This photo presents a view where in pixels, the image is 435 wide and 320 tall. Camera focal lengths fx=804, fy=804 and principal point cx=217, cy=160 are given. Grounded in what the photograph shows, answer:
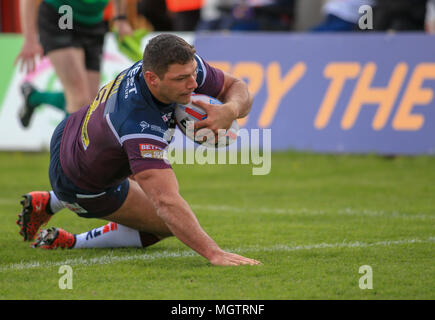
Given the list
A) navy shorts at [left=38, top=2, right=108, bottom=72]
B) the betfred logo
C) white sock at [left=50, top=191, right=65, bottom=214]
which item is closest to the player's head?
the betfred logo

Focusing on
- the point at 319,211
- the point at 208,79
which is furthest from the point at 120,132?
the point at 319,211

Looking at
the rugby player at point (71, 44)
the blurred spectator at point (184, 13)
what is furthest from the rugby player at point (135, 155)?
the blurred spectator at point (184, 13)

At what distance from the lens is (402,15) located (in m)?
11.2

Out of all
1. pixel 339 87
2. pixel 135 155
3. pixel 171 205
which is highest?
pixel 135 155

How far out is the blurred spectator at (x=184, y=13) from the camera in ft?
49.8

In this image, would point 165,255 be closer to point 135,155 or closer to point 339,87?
point 135,155

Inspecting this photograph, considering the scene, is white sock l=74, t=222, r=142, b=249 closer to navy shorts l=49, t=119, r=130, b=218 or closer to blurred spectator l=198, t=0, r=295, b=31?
navy shorts l=49, t=119, r=130, b=218

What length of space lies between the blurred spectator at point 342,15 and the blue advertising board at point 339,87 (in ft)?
2.03

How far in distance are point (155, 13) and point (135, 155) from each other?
1110 centimetres

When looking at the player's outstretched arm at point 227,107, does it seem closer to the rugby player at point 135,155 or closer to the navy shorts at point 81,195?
the rugby player at point 135,155

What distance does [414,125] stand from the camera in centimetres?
1035

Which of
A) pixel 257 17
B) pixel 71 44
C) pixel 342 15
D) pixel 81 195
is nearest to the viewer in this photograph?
pixel 81 195

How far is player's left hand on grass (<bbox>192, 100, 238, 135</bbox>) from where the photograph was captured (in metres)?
4.80

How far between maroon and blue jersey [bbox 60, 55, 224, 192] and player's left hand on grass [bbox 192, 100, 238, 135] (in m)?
0.21
